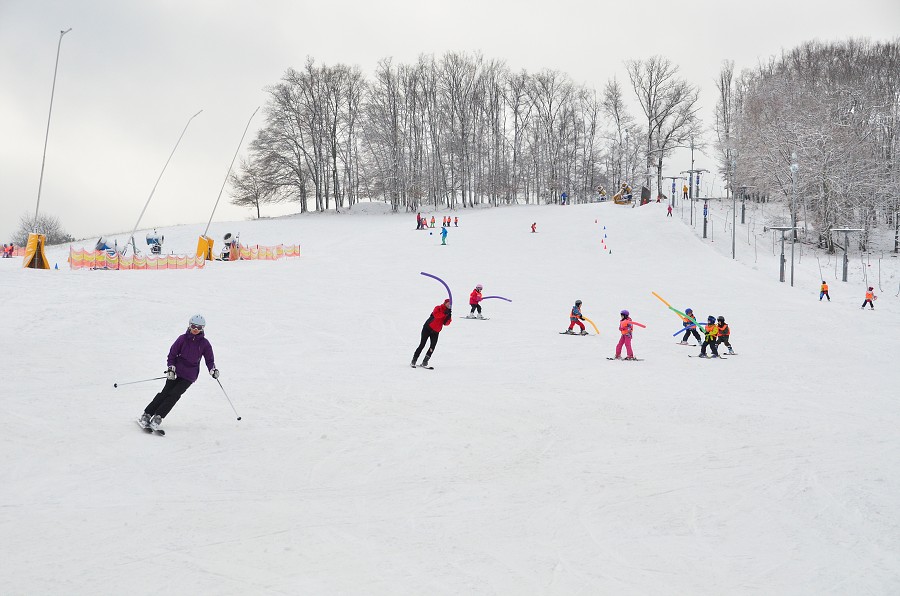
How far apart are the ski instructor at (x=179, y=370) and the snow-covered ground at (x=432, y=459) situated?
0.37m

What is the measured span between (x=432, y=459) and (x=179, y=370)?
3.77 metres

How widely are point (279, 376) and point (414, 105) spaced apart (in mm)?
56891

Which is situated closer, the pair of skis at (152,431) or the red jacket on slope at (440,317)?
the pair of skis at (152,431)

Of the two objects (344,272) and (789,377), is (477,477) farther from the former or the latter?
(344,272)

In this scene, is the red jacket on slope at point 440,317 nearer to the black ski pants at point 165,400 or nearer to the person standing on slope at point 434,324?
the person standing on slope at point 434,324

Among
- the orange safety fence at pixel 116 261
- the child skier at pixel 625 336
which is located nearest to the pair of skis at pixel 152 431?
the child skier at pixel 625 336

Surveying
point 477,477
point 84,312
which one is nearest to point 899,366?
point 477,477

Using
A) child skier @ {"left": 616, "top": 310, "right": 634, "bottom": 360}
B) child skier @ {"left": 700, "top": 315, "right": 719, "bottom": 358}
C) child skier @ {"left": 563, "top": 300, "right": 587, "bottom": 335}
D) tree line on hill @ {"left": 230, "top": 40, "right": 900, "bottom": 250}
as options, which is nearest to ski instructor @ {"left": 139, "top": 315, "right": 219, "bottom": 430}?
child skier @ {"left": 616, "top": 310, "right": 634, "bottom": 360}

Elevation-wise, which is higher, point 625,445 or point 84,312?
point 84,312

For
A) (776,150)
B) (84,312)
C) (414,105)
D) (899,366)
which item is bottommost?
(899,366)

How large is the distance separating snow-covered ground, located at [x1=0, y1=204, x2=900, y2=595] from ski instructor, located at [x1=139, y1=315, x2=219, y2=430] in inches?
14.4

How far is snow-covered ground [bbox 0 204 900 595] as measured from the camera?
18.6 ft

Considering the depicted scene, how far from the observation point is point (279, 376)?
509 inches

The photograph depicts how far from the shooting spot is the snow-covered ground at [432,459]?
224 inches
